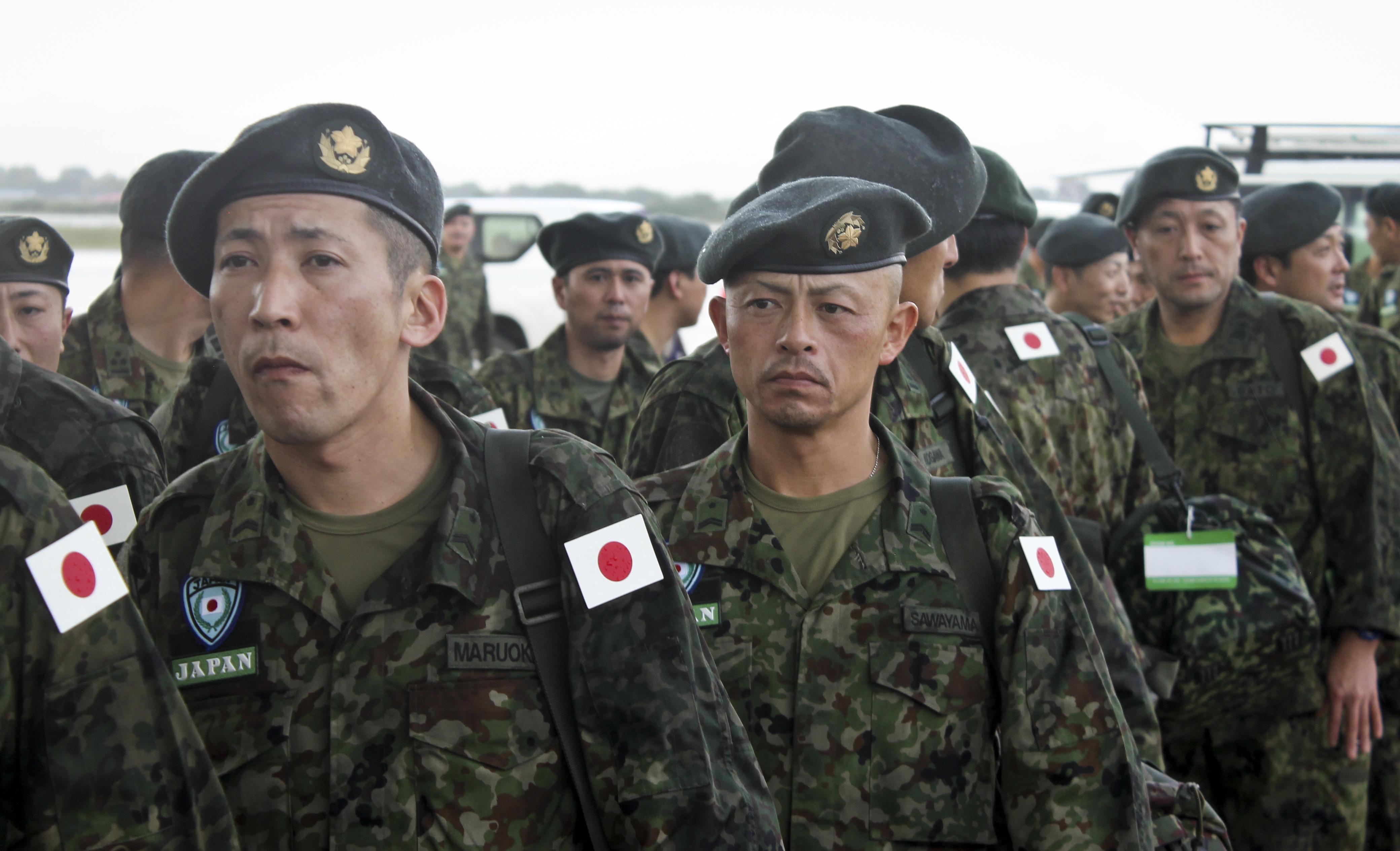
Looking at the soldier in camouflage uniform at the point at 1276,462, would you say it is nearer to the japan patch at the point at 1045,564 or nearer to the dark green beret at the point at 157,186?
the japan patch at the point at 1045,564

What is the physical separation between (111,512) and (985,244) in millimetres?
2499

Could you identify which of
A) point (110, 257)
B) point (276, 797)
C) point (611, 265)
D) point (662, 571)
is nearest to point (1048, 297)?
point (611, 265)

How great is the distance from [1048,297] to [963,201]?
360 centimetres

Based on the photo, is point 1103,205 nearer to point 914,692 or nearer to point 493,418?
point 493,418

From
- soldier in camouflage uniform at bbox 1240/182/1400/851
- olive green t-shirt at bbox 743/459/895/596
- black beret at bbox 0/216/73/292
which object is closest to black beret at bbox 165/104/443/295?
olive green t-shirt at bbox 743/459/895/596

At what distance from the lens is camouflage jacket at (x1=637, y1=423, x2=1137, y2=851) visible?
2.04 m

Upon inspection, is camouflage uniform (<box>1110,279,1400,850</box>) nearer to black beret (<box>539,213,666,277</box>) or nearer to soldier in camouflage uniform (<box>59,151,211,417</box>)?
black beret (<box>539,213,666,277</box>)

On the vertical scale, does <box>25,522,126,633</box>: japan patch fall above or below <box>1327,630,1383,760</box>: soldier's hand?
above

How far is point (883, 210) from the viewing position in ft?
7.72

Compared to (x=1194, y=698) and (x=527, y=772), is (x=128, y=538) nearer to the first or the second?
(x=527, y=772)

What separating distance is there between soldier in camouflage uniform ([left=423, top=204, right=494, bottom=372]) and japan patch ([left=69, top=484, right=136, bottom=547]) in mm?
8704

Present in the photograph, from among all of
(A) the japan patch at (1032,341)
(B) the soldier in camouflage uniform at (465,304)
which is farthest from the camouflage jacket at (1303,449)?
(B) the soldier in camouflage uniform at (465,304)

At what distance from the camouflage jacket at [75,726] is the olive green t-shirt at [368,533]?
0.33 meters

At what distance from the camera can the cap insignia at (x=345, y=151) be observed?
179 centimetres
